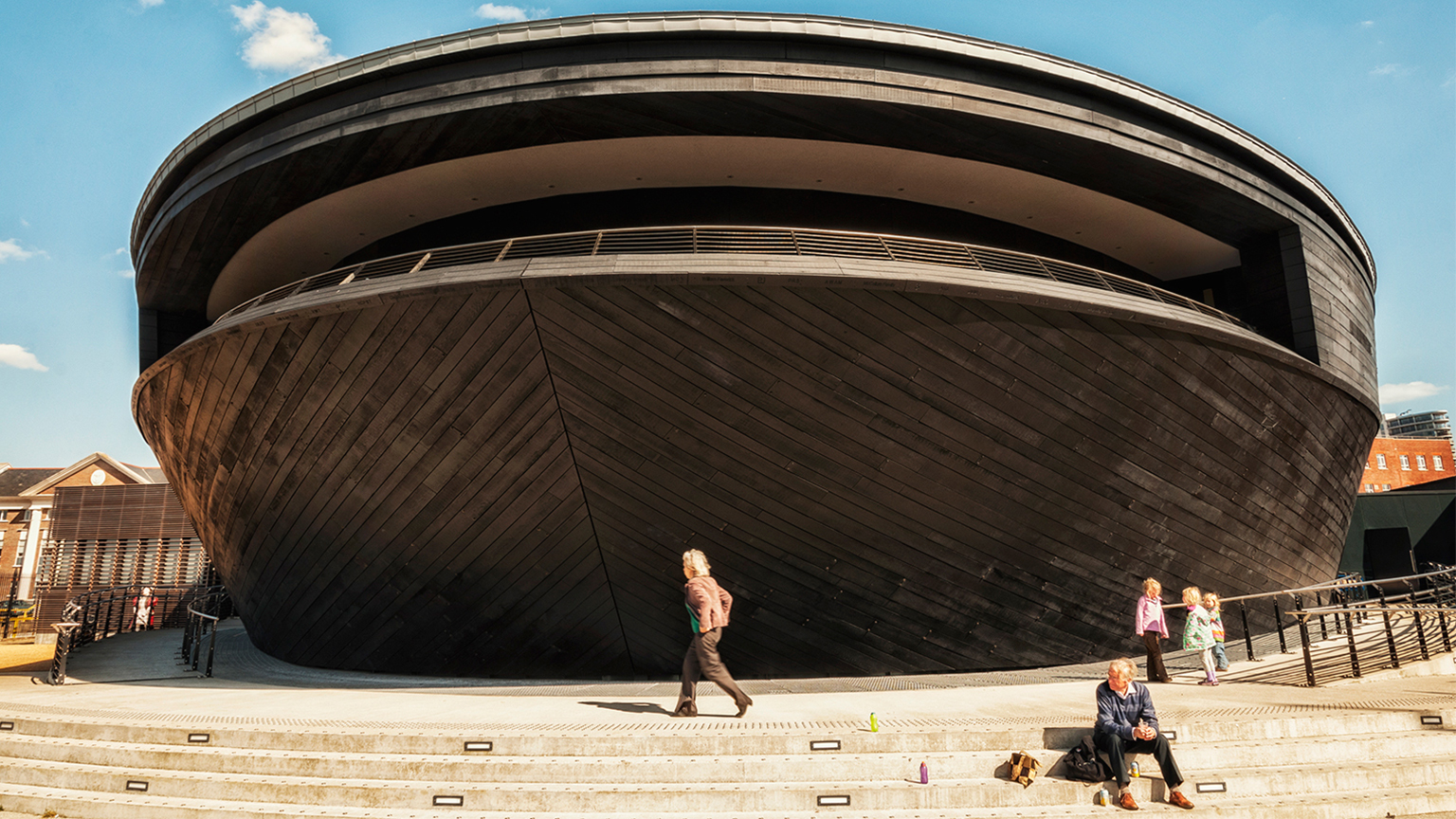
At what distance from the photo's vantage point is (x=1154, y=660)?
7.98m

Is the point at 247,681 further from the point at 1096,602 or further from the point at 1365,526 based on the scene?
the point at 1365,526

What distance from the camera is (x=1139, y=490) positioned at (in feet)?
29.4

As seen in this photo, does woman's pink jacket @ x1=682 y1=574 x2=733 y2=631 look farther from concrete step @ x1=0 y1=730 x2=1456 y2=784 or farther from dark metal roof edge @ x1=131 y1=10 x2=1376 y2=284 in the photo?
dark metal roof edge @ x1=131 y1=10 x2=1376 y2=284

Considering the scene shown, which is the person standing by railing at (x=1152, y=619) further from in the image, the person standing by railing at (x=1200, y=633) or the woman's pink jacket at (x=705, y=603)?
the woman's pink jacket at (x=705, y=603)

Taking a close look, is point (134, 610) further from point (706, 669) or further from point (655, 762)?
point (655, 762)

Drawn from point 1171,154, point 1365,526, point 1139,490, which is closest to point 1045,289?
point 1139,490

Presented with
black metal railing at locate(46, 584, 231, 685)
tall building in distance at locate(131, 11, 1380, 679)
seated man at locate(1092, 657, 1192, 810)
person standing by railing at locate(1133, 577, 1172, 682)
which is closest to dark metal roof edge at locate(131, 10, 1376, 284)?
tall building in distance at locate(131, 11, 1380, 679)

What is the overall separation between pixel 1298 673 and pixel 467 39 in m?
11.2

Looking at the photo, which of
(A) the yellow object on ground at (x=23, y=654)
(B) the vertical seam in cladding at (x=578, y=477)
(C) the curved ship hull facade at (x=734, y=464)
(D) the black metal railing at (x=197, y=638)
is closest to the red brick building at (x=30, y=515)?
(A) the yellow object on ground at (x=23, y=654)

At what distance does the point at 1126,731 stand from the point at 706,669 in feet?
8.34

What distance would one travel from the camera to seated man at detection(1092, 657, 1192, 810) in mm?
4312

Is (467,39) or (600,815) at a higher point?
(467,39)

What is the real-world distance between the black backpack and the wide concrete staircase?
88mm

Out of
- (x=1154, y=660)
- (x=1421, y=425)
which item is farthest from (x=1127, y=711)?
(x=1421, y=425)
